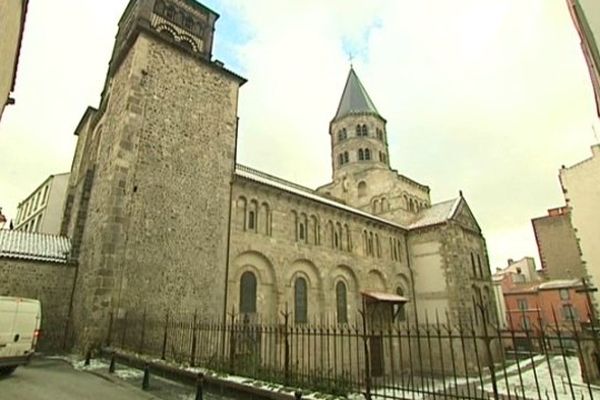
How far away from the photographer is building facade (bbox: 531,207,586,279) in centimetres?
3966

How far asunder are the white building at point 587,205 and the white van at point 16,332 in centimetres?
2656

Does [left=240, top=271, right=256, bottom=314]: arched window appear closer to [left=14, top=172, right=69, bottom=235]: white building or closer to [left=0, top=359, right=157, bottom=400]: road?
[left=0, top=359, right=157, bottom=400]: road

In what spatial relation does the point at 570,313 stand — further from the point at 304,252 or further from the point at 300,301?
the point at 304,252

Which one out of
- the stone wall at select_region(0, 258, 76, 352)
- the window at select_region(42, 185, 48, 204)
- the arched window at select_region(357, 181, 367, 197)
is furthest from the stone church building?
the arched window at select_region(357, 181, 367, 197)

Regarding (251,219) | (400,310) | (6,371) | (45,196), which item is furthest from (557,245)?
(45,196)

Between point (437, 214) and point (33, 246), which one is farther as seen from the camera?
point (437, 214)

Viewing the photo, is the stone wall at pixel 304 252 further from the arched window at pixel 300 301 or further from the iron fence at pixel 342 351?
the iron fence at pixel 342 351

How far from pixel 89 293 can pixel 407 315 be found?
20757 millimetres

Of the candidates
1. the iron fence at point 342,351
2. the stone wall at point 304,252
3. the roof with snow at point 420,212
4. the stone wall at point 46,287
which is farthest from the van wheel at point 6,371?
the roof with snow at point 420,212

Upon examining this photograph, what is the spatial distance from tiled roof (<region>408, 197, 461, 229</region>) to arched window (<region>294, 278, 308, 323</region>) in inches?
505

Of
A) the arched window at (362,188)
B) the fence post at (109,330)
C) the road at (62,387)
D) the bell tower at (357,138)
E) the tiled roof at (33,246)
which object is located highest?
the bell tower at (357,138)

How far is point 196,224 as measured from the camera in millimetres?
15984

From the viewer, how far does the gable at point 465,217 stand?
28.8 m

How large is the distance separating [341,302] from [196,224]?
10861mm
